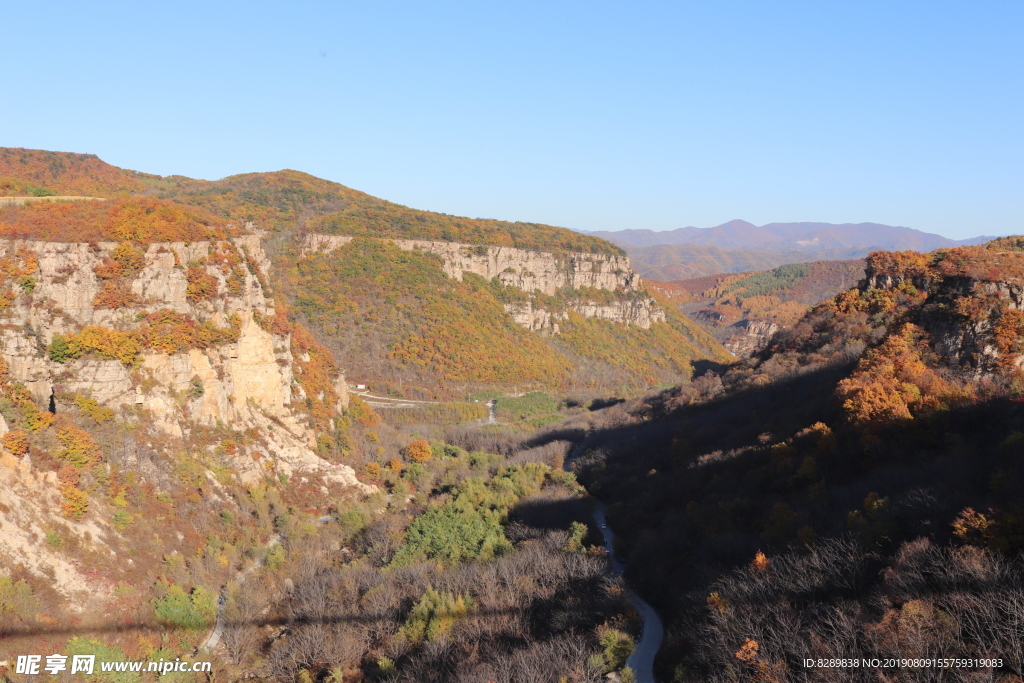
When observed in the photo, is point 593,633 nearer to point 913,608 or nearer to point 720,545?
point 720,545

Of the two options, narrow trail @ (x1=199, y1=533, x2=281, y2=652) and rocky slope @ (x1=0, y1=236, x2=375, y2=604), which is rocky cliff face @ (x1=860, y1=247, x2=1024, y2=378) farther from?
narrow trail @ (x1=199, y1=533, x2=281, y2=652)

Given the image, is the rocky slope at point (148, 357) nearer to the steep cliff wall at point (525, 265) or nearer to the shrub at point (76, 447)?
the shrub at point (76, 447)

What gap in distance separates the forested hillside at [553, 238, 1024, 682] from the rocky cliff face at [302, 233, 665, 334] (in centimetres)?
5438

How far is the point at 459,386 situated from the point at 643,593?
54.2 m

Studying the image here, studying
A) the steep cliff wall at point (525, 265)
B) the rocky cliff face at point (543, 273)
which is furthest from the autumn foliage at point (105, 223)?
the rocky cliff face at point (543, 273)

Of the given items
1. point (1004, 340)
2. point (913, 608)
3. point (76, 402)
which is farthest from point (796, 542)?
point (76, 402)

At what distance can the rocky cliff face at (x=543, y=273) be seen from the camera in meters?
101

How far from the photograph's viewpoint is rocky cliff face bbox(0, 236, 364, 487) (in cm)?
3294

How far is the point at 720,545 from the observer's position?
1092 inches

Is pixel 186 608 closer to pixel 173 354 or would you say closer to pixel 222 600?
pixel 222 600

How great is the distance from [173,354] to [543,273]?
80564mm

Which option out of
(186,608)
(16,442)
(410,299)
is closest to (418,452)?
(186,608)

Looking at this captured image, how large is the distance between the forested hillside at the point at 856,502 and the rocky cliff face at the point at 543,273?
54.4 meters

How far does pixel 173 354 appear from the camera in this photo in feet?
117
